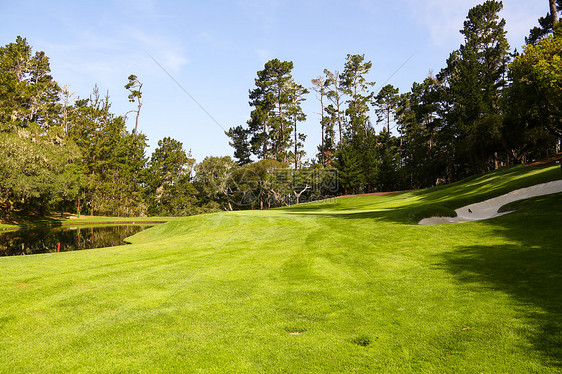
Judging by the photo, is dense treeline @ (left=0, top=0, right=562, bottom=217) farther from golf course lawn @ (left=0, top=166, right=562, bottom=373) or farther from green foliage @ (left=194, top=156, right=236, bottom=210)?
golf course lawn @ (left=0, top=166, right=562, bottom=373)

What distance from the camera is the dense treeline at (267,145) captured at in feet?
123

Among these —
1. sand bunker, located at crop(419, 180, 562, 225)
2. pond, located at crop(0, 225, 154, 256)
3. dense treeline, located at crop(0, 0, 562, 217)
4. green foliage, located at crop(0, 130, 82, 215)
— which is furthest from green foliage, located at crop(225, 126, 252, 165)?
sand bunker, located at crop(419, 180, 562, 225)

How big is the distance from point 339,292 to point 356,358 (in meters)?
2.85

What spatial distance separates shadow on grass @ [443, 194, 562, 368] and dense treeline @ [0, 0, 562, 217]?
26753mm

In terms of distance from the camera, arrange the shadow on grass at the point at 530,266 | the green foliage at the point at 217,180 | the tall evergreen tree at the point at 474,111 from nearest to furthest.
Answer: the shadow on grass at the point at 530,266 → the tall evergreen tree at the point at 474,111 → the green foliage at the point at 217,180

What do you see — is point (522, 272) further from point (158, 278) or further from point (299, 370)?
point (158, 278)

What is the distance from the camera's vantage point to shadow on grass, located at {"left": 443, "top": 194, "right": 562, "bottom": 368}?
4781 millimetres

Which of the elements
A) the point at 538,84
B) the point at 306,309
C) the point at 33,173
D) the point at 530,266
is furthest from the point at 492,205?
the point at 33,173

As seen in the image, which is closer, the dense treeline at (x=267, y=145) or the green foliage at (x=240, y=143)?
the dense treeline at (x=267, y=145)

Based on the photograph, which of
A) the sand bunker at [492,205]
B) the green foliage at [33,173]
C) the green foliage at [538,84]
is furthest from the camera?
the green foliage at [33,173]

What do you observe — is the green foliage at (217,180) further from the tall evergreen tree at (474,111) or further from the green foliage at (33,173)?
the tall evergreen tree at (474,111)

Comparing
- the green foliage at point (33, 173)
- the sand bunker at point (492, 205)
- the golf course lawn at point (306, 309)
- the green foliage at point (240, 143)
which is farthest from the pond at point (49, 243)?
the green foliage at point (240, 143)

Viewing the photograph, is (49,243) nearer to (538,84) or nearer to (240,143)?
(538,84)

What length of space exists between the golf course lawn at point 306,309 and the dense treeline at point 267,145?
102 feet
